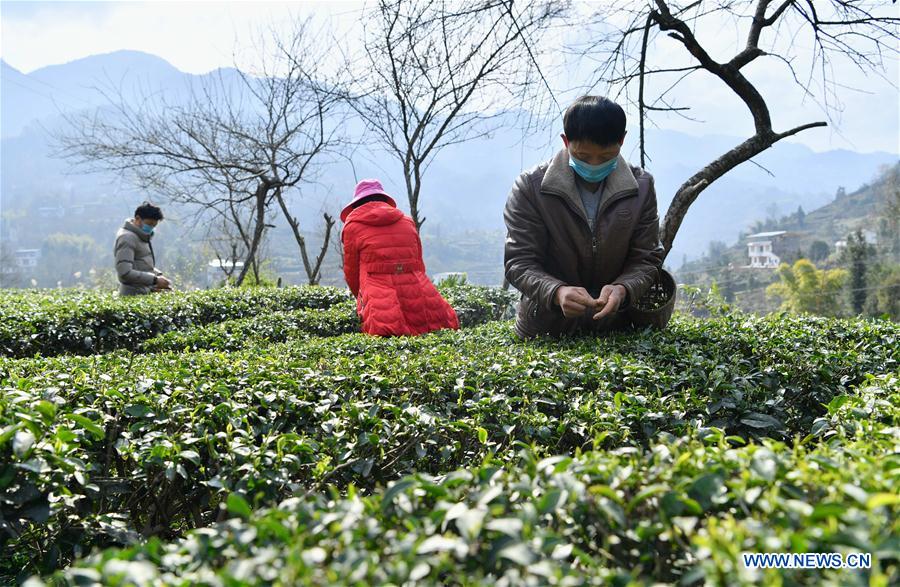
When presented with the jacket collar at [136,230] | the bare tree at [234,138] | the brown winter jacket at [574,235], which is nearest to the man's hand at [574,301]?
the brown winter jacket at [574,235]

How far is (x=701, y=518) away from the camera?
1121 millimetres

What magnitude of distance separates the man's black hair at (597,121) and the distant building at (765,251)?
3069 centimetres

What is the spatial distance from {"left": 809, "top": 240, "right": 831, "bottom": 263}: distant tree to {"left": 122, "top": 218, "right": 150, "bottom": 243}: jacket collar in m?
30.9

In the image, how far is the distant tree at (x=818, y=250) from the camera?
3009cm

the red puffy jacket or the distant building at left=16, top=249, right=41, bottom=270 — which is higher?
the distant building at left=16, top=249, right=41, bottom=270

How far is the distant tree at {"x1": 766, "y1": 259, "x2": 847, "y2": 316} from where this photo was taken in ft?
77.0

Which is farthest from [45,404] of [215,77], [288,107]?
[215,77]

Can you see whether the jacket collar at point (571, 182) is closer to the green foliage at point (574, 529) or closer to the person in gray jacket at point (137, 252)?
the green foliage at point (574, 529)

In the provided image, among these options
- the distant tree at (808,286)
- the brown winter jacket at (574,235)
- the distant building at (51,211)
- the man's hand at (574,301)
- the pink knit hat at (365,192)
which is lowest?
the distant tree at (808,286)

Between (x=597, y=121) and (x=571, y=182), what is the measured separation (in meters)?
0.39

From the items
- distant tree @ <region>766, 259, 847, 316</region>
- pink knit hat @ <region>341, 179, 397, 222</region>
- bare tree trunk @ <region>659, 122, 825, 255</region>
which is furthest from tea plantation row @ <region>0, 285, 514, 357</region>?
distant tree @ <region>766, 259, 847, 316</region>

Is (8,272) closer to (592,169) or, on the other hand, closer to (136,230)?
(136,230)

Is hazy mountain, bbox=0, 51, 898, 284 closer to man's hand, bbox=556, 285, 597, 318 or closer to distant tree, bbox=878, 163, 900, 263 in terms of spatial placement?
distant tree, bbox=878, 163, 900, 263

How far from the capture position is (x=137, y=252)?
7520mm
